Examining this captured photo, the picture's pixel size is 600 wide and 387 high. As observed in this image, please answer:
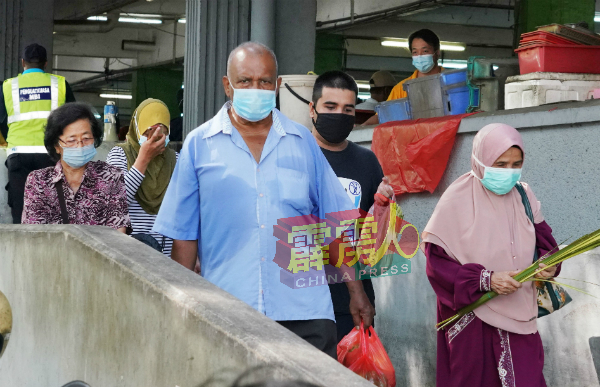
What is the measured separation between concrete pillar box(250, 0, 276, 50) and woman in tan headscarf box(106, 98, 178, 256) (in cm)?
287

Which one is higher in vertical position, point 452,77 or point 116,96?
point 116,96

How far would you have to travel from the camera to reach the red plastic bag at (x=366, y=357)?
3607 mm

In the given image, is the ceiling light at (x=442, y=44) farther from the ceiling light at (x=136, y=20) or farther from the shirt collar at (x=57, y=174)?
the shirt collar at (x=57, y=174)

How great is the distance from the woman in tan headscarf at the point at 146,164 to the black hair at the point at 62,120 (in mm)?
269

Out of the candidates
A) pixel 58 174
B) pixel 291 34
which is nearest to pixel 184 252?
pixel 58 174

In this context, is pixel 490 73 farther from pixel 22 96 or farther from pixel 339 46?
pixel 339 46

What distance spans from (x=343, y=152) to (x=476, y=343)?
3.63 ft

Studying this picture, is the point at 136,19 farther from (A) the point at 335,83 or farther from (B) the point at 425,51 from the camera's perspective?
(A) the point at 335,83

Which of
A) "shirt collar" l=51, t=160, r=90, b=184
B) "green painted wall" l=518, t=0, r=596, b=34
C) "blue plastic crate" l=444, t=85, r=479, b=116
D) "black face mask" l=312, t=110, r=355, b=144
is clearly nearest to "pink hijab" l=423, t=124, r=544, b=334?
"black face mask" l=312, t=110, r=355, b=144

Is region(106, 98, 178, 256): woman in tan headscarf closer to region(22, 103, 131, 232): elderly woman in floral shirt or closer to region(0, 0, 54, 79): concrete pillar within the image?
region(22, 103, 131, 232): elderly woman in floral shirt

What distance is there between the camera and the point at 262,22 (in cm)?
744

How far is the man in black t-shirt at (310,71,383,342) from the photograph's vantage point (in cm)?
386

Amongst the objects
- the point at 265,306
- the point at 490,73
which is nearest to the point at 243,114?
the point at 265,306

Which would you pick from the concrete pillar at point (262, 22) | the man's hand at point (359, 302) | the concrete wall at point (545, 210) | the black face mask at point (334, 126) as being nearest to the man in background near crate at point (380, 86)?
the concrete pillar at point (262, 22)
